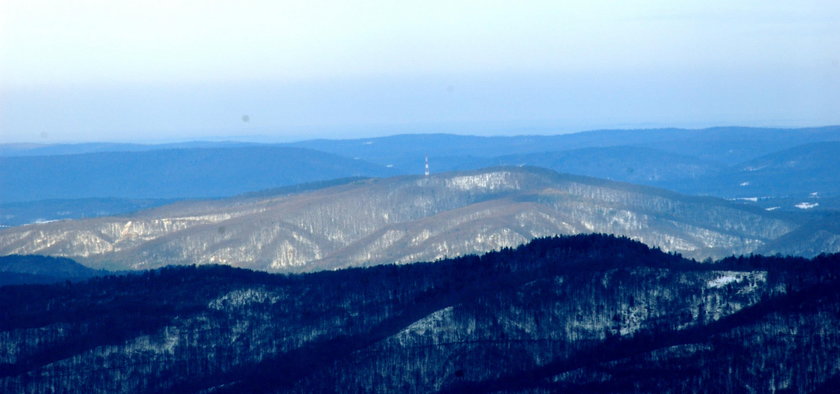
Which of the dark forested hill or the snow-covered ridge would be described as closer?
the dark forested hill

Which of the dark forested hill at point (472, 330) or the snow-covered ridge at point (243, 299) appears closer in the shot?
the dark forested hill at point (472, 330)

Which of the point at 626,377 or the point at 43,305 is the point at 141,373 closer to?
the point at 43,305

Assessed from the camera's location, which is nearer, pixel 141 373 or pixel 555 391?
pixel 555 391

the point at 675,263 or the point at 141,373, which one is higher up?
the point at 675,263

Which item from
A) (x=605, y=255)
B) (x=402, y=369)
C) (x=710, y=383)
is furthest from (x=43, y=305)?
(x=710, y=383)

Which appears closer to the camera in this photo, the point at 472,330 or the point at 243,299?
the point at 472,330

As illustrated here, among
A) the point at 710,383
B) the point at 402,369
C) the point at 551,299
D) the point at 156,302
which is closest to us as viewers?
the point at 710,383

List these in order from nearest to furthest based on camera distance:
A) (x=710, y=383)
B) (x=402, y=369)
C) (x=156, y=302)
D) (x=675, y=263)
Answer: (x=710, y=383)
(x=402, y=369)
(x=675, y=263)
(x=156, y=302)

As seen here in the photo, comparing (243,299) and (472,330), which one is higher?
(472,330)
